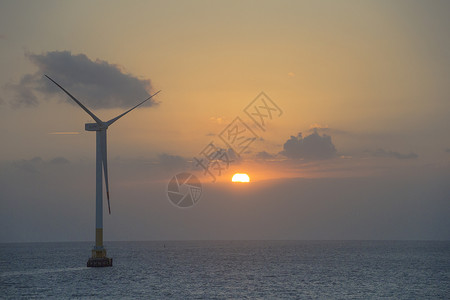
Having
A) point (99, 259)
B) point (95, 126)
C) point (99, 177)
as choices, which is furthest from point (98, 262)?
point (95, 126)

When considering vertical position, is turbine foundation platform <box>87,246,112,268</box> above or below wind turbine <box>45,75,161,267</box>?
below

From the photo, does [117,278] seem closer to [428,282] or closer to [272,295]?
[272,295]

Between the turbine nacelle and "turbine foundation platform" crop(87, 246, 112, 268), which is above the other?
the turbine nacelle

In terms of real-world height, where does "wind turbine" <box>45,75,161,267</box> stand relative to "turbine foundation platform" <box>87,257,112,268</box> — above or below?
above

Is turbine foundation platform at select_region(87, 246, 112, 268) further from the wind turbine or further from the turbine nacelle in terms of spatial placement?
the turbine nacelle

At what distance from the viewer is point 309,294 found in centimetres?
9906

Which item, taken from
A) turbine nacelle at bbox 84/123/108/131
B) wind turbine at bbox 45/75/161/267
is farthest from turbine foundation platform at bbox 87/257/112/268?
turbine nacelle at bbox 84/123/108/131

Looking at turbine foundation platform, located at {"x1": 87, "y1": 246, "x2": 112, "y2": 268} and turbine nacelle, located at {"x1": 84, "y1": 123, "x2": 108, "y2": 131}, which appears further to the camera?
turbine nacelle, located at {"x1": 84, "y1": 123, "x2": 108, "y2": 131}

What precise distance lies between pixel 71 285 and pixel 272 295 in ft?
145

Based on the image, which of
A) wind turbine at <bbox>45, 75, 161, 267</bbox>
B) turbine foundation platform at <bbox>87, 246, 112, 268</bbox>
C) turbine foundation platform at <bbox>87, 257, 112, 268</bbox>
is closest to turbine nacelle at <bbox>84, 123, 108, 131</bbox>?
wind turbine at <bbox>45, 75, 161, 267</bbox>

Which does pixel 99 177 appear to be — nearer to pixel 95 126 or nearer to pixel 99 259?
pixel 95 126

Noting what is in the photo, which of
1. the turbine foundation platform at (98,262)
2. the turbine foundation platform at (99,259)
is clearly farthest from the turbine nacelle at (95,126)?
the turbine foundation platform at (98,262)

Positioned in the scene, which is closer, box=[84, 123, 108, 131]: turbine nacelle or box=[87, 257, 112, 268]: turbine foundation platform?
box=[87, 257, 112, 268]: turbine foundation platform

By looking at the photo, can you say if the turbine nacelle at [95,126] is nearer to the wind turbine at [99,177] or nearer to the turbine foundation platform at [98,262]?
the wind turbine at [99,177]
